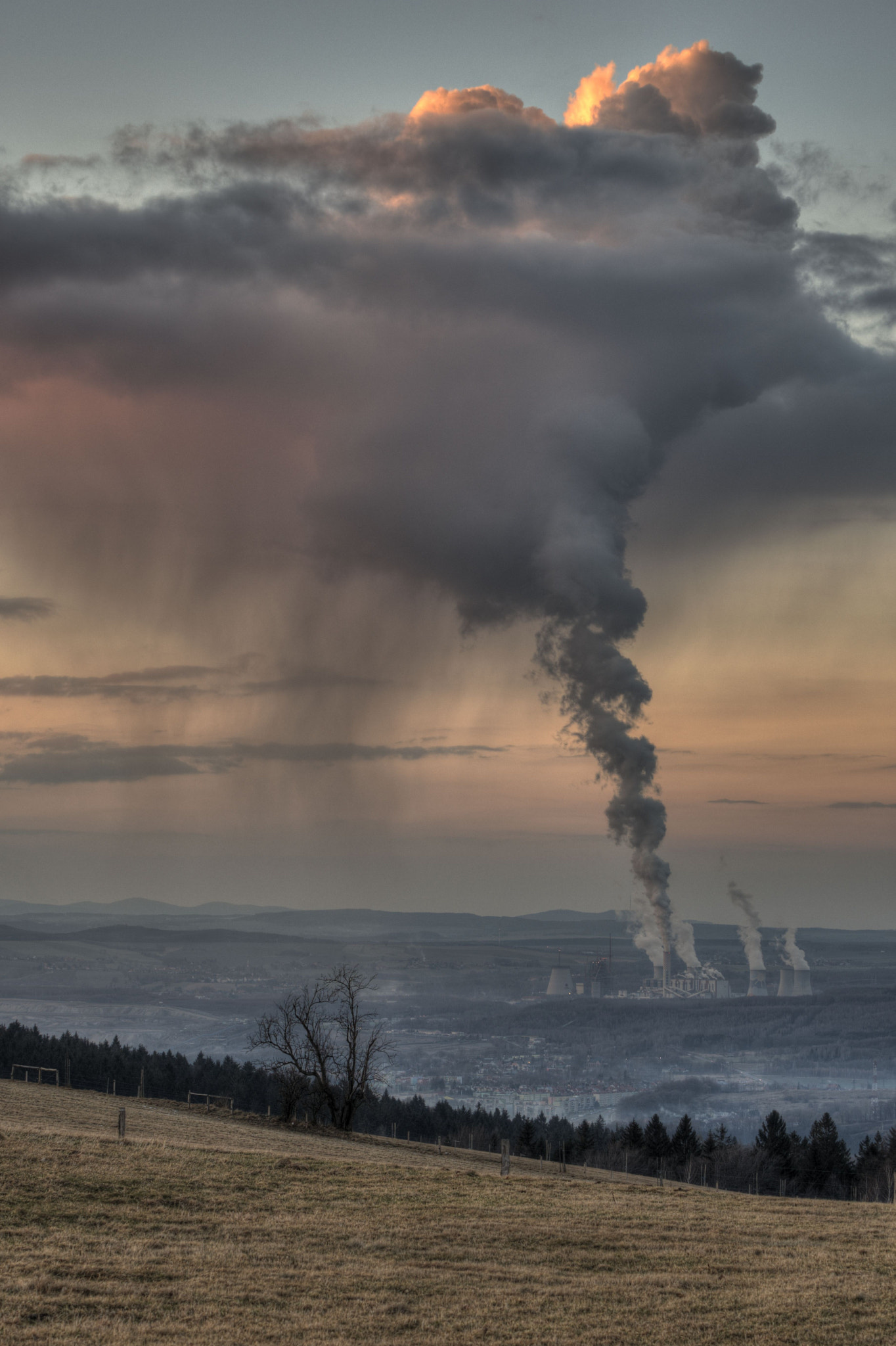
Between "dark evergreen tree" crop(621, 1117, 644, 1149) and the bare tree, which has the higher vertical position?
the bare tree

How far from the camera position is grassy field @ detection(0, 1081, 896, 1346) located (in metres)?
17.6

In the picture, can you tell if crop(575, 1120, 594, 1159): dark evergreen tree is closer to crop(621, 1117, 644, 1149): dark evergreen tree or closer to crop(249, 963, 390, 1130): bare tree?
crop(621, 1117, 644, 1149): dark evergreen tree

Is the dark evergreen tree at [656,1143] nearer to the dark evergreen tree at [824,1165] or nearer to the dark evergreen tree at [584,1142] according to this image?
the dark evergreen tree at [584,1142]

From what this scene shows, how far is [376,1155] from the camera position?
43.1 m

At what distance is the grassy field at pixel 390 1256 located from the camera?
17578 mm

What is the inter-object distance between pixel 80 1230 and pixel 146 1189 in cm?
413

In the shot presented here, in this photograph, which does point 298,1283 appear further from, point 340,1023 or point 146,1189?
point 340,1023

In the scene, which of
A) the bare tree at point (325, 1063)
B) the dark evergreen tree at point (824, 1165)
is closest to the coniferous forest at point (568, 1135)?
the dark evergreen tree at point (824, 1165)

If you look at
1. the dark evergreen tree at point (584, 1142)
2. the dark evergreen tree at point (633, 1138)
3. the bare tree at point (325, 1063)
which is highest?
the bare tree at point (325, 1063)

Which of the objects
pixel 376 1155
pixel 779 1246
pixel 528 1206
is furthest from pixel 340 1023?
pixel 779 1246

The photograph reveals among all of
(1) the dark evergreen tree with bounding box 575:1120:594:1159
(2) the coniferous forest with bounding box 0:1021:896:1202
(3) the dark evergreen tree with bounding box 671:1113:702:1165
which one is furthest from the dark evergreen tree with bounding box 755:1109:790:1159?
(1) the dark evergreen tree with bounding box 575:1120:594:1159

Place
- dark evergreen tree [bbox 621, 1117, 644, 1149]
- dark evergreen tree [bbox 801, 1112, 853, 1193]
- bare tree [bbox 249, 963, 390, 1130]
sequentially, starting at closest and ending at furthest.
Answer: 1. bare tree [bbox 249, 963, 390, 1130]
2. dark evergreen tree [bbox 801, 1112, 853, 1193]
3. dark evergreen tree [bbox 621, 1117, 644, 1149]

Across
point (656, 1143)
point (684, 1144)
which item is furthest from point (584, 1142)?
point (684, 1144)

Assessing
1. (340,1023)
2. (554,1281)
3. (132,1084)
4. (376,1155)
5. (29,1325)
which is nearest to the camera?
(29,1325)
